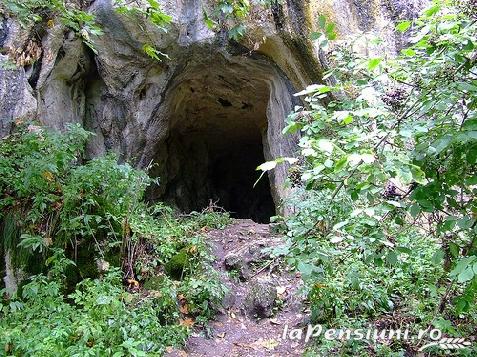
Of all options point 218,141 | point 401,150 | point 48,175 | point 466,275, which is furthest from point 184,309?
point 218,141

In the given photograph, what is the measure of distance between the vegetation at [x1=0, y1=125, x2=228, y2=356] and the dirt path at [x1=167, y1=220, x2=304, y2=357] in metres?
0.21

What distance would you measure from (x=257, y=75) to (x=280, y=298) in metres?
4.10

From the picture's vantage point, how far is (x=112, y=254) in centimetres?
399

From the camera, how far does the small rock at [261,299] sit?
3.88m

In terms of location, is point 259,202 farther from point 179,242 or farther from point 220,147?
point 179,242

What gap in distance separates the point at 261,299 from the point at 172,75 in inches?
172

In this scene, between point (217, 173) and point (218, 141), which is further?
point (217, 173)

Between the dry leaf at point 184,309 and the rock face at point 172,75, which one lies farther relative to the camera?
the rock face at point 172,75

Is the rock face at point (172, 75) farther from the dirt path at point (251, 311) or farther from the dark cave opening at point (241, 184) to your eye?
the dark cave opening at point (241, 184)

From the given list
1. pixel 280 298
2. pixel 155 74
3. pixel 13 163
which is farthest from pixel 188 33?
pixel 280 298

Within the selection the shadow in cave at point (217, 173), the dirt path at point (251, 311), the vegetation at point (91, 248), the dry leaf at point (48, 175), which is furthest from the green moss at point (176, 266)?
the shadow in cave at point (217, 173)

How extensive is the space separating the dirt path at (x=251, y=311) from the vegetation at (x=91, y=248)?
0.70ft

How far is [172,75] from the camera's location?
675cm

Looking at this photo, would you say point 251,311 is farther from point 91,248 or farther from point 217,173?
point 217,173
